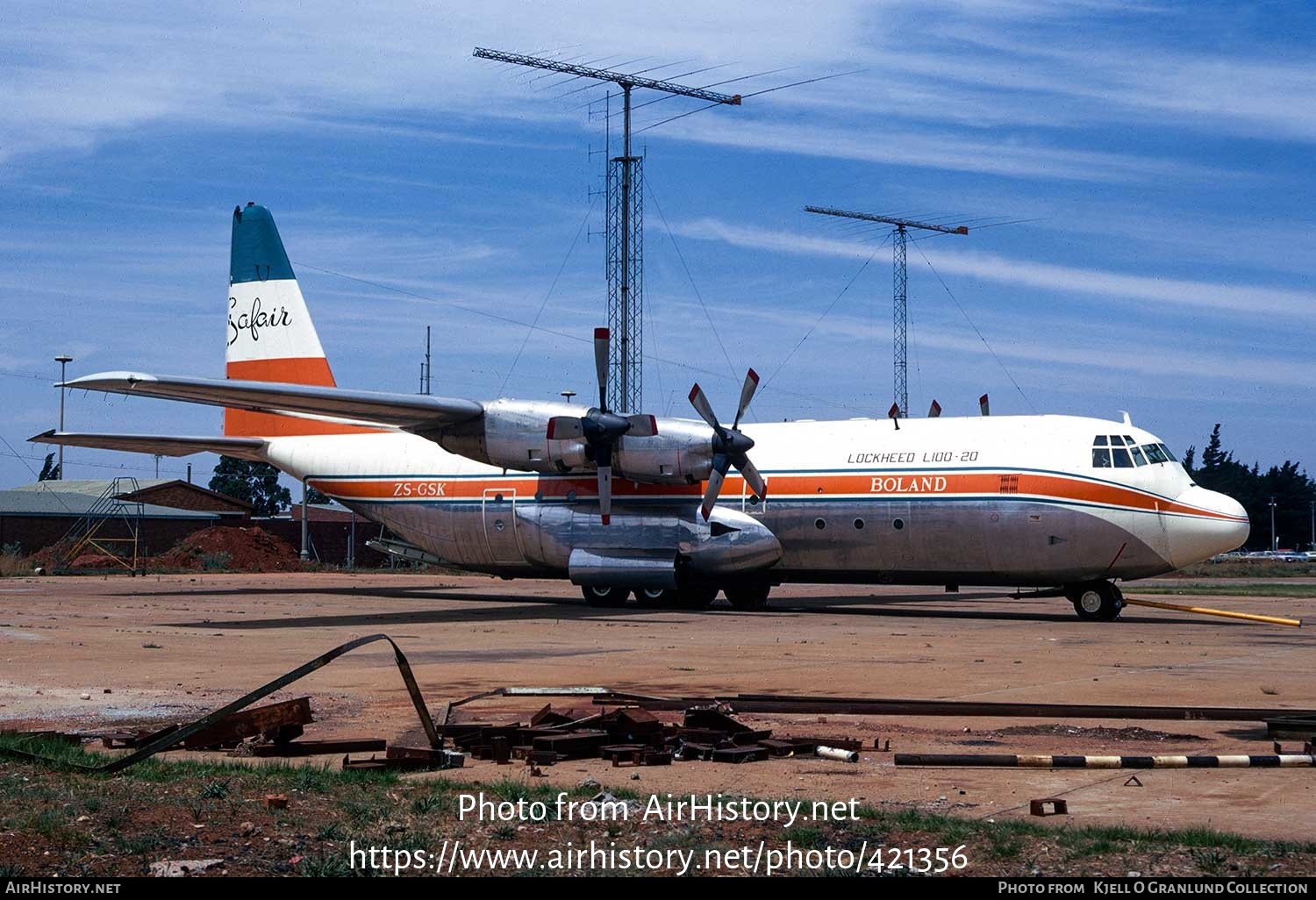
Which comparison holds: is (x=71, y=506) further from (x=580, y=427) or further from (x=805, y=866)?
(x=805, y=866)

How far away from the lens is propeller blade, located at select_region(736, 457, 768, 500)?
1064 inches

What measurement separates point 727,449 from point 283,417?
41.6 ft

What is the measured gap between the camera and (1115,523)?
24.8m

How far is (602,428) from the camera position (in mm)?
26500

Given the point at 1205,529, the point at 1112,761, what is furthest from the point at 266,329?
the point at 1112,761

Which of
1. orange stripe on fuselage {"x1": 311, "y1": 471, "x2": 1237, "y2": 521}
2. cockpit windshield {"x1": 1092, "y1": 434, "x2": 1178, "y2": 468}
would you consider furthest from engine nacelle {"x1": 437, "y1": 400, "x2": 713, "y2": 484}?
cockpit windshield {"x1": 1092, "y1": 434, "x2": 1178, "y2": 468}

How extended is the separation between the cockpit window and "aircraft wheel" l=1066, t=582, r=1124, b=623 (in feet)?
8.64

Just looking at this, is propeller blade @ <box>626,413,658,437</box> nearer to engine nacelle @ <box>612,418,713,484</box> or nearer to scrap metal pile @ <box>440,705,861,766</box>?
engine nacelle @ <box>612,418,713,484</box>

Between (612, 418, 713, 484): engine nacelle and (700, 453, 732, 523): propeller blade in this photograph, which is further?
(612, 418, 713, 484): engine nacelle

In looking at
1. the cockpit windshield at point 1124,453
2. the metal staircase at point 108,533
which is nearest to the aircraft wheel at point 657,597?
the cockpit windshield at point 1124,453

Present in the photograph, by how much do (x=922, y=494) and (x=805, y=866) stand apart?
807 inches

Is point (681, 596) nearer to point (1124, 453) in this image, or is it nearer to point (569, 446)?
point (569, 446)

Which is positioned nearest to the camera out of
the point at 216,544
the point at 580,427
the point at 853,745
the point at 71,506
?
the point at 853,745

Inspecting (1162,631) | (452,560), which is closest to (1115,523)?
(1162,631)
